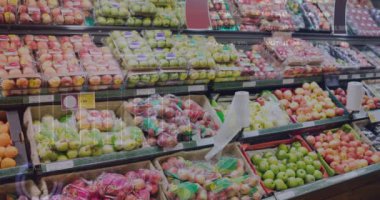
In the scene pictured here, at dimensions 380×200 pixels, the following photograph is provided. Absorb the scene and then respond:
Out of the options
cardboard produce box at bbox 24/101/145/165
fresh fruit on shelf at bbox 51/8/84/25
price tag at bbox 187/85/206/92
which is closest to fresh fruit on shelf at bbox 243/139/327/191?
price tag at bbox 187/85/206/92

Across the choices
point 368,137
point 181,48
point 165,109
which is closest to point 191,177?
point 165,109

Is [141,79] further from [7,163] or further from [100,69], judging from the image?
[7,163]

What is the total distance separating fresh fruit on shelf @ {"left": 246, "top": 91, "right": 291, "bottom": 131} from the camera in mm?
2916

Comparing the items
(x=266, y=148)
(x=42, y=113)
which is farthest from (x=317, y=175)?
(x=42, y=113)

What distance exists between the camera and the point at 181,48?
2922 mm

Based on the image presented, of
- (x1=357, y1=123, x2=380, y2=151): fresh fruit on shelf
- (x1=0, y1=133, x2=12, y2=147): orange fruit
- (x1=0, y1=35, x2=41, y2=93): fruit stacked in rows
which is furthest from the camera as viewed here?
(x1=357, y1=123, x2=380, y2=151): fresh fruit on shelf

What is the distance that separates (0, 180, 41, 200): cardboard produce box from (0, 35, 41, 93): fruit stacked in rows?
0.52 metres

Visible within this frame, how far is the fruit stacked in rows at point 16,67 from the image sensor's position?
2.14 meters

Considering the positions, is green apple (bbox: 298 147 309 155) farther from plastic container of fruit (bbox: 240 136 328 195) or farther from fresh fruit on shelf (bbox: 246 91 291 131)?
fresh fruit on shelf (bbox: 246 91 291 131)

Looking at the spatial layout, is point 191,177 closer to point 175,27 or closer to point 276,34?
point 175,27

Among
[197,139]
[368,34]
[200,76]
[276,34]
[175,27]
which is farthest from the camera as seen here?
[368,34]

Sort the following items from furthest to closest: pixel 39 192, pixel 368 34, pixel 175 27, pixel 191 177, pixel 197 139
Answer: pixel 368 34
pixel 175 27
pixel 197 139
pixel 191 177
pixel 39 192

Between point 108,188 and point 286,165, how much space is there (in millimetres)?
1348

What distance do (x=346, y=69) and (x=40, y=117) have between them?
278cm
